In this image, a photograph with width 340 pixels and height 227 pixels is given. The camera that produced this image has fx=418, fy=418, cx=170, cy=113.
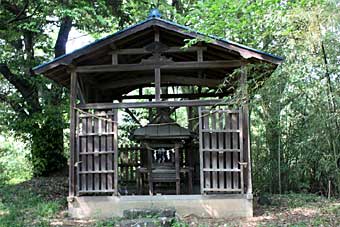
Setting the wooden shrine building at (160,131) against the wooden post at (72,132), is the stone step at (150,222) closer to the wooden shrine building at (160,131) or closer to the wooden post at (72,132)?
the wooden shrine building at (160,131)

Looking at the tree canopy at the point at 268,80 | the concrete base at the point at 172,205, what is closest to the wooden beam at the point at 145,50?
the tree canopy at the point at 268,80

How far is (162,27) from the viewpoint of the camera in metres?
7.92

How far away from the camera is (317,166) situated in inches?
399

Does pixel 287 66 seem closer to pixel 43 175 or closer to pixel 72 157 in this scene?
pixel 72 157

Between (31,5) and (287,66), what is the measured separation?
6.92 metres

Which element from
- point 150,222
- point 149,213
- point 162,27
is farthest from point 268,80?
point 150,222

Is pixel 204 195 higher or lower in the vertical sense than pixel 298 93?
lower

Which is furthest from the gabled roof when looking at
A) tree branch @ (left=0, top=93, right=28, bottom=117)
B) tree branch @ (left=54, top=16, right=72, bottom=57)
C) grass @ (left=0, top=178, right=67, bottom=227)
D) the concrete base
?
tree branch @ (left=0, top=93, right=28, bottom=117)

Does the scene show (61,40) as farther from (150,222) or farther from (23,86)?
(150,222)

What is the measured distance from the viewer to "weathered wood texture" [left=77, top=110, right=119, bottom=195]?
810 centimetres

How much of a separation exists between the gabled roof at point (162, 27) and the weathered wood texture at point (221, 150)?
1.15 metres

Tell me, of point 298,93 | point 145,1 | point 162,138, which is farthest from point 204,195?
point 145,1

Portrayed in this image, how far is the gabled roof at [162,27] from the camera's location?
7.64m

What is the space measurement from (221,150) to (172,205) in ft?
4.60
